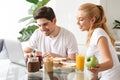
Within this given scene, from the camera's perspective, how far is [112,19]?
11.1ft

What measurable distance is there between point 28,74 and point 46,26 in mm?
751

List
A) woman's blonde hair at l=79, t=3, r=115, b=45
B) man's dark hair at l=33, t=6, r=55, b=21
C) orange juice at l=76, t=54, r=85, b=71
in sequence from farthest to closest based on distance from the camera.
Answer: man's dark hair at l=33, t=6, r=55, b=21 → orange juice at l=76, t=54, r=85, b=71 → woman's blonde hair at l=79, t=3, r=115, b=45

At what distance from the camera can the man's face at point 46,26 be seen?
216 cm

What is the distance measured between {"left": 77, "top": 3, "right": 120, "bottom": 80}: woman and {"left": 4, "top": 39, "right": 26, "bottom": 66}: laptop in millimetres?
468

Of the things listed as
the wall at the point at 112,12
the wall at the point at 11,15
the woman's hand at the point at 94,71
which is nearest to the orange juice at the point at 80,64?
the woman's hand at the point at 94,71

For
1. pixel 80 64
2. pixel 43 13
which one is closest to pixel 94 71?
pixel 80 64

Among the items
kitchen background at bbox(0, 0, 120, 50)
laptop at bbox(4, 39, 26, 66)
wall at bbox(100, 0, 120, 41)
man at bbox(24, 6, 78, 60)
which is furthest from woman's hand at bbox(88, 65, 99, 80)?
wall at bbox(100, 0, 120, 41)

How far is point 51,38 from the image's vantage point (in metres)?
2.31

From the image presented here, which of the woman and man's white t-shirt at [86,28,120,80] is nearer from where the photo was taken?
the woman

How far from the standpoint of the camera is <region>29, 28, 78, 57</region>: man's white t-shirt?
2.25 m

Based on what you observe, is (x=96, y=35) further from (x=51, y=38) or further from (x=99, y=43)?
(x=51, y=38)

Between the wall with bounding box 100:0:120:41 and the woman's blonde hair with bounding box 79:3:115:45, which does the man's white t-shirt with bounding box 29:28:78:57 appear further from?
the wall with bounding box 100:0:120:41

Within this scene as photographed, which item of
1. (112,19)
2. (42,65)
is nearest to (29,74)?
(42,65)

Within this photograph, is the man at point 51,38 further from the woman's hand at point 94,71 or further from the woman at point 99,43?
the woman's hand at point 94,71
